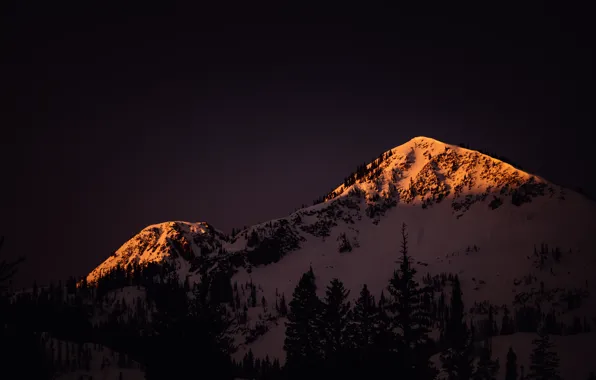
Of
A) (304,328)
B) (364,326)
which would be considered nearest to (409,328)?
(364,326)

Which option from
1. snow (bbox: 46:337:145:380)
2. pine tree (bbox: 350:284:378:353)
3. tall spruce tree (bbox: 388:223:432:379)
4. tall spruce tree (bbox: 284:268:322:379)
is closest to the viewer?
tall spruce tree (bbox: 388:223:432:379)

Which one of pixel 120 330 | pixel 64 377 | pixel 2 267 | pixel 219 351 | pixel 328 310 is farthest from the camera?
pixel 120 330

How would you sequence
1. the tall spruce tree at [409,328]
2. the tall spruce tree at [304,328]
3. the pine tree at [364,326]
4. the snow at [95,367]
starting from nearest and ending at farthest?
the tall spruce tree at [409,328]
the pine tree at [364,326]
the tall spruce tree at [304,328]
the snow at [95,367]

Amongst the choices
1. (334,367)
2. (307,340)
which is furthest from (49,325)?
(334,367)

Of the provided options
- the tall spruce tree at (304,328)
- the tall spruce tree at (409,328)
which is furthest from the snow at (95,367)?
the tall spruce tree at (409,328)

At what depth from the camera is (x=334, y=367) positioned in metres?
50.4

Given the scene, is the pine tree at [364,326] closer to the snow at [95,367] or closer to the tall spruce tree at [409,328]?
the tall spruce tree at [409,328]

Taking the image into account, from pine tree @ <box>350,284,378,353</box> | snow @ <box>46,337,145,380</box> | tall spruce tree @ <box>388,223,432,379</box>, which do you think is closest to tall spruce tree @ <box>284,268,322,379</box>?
pine tree @ <box>350,284,378,353</box>

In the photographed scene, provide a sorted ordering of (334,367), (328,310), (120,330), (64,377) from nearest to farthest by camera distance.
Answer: (334,367)
(328,310)
(64,377)
(120,330)

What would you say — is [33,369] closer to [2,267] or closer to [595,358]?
[2,267]

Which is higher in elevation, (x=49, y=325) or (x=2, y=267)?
(x=2, y=267)

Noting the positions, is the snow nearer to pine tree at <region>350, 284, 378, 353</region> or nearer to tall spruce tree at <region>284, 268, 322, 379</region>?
tall spruce tree at <region>284, 268, 322, 379</region>

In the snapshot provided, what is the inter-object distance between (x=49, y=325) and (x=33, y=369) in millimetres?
120647

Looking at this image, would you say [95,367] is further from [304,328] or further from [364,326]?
[364,326]
